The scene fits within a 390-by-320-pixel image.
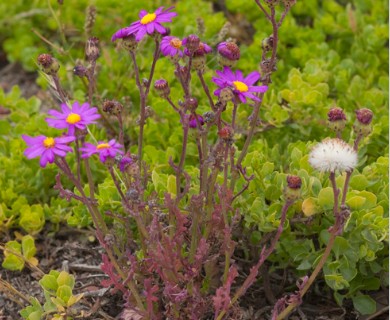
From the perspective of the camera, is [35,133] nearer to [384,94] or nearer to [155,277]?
[155,277]

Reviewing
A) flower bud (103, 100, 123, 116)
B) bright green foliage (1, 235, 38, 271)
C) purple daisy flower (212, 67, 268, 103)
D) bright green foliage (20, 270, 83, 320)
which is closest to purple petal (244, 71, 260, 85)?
purple daisy flower (212, 67, 268, 103)

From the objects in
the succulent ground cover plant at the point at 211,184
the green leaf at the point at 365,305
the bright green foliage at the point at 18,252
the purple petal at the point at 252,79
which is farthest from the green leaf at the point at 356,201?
the bright green foliage at the point at 18,252

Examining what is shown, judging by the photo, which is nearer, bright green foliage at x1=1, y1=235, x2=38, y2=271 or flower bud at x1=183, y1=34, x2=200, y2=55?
flower bud at x1=183, y1=34, x2=200, y2=55

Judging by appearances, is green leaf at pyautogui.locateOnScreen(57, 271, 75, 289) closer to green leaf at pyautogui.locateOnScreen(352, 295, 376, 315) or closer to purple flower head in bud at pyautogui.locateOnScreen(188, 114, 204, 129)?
purple flower head in bud at pyautogui.locateOnScreen(188, 114, 204, 129)

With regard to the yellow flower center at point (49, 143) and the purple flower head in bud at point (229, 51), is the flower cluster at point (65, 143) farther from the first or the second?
the purple flower head in bud at point (229, 51)

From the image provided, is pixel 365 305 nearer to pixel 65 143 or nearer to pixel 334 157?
pixel 334 157

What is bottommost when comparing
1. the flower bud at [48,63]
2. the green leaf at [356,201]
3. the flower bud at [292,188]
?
the green leaf at [356,201]
